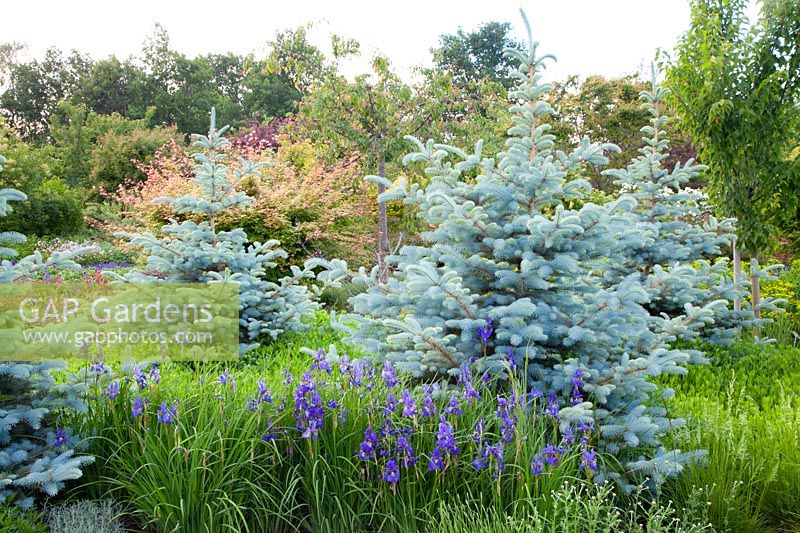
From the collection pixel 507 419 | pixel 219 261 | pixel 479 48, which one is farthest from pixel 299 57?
pixel 479 48

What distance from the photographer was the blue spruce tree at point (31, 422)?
2770 millimetres

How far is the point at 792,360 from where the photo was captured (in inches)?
238

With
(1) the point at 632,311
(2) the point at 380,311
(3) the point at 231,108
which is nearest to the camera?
(1) the point at 632,311

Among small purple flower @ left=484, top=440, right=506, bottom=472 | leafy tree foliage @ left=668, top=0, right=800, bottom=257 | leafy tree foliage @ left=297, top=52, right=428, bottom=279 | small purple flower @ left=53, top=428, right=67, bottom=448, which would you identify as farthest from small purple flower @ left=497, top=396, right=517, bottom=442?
leafy tree foliage @ left=297, top=52, right=428, bottom=279

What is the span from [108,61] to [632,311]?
3551 cm

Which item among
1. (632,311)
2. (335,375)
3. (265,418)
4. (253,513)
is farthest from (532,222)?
(253,513)

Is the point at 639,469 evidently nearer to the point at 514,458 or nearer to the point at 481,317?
the point at 514,458

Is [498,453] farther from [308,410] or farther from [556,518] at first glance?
[308,410]

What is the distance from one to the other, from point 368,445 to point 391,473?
0.49ft

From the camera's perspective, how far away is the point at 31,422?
2924 mm

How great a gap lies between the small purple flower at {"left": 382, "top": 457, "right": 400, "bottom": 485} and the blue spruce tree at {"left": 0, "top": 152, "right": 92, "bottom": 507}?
4.33 feet

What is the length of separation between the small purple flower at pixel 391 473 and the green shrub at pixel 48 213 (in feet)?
52.2

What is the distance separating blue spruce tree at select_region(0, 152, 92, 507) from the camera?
2.77 metres

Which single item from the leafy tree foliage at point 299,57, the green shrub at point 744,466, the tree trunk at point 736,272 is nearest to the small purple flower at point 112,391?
the green shrub at point 744,466
